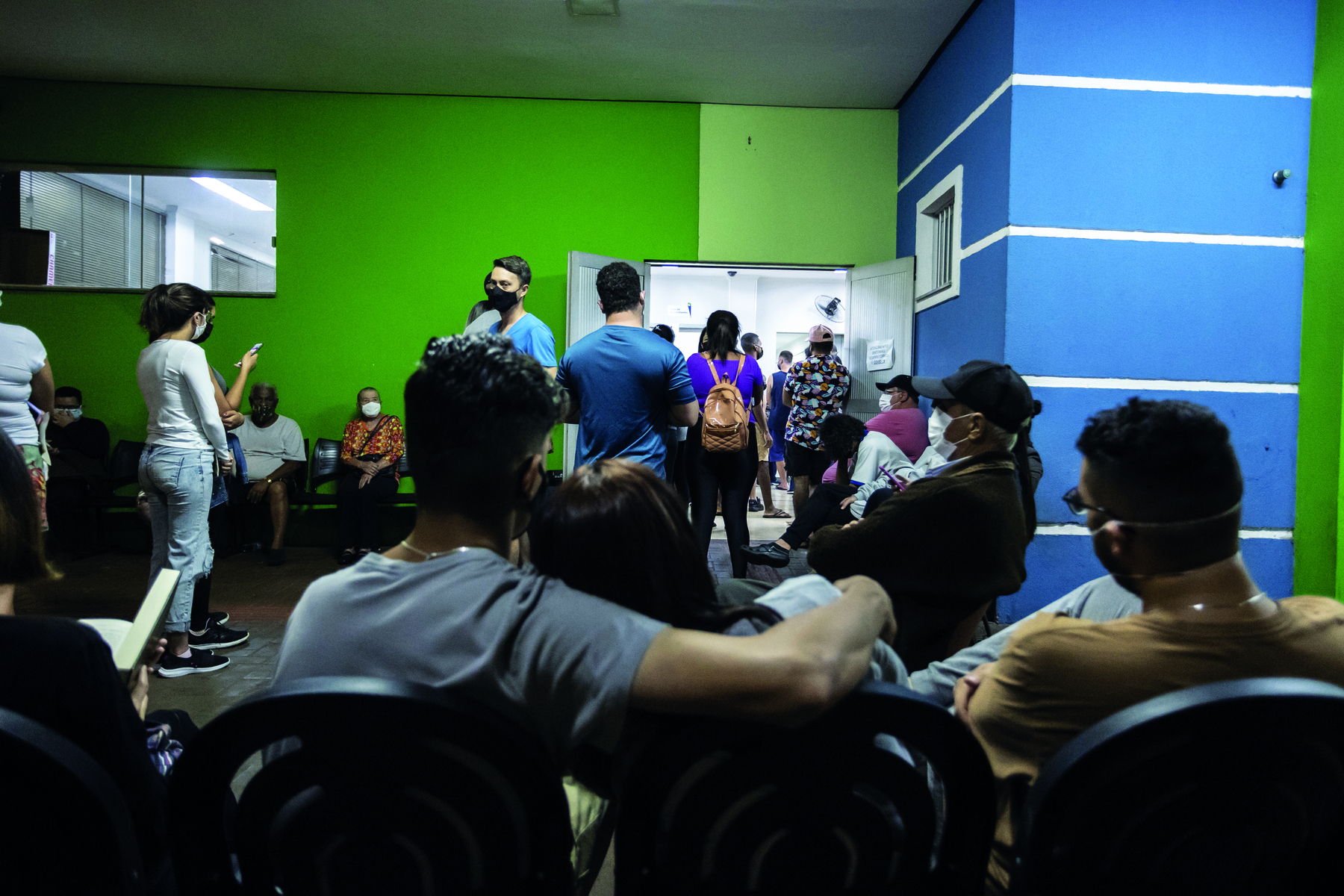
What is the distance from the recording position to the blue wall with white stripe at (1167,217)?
3812mm

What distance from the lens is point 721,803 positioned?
0.74 m

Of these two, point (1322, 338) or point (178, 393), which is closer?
point (178, 393)

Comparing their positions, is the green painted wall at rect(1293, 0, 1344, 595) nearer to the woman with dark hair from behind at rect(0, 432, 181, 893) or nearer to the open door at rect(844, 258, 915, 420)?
the open door at rect(844, 258, 915, 420)

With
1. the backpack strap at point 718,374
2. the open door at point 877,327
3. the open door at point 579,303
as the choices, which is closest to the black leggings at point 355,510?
the open door at point 579,303

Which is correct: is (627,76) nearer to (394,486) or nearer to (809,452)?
(809,452)

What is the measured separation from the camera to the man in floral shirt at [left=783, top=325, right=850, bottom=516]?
4.87 meters

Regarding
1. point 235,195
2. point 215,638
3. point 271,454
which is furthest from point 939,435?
point 235,195

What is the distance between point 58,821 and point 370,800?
0.96 ft

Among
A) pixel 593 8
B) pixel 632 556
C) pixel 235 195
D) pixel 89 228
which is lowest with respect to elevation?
pixel 632 556

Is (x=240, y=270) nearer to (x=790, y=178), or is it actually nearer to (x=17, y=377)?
A: (x=17, y=377)

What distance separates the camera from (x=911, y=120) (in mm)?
5434

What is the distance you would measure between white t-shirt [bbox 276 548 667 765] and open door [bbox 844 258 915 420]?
15.6 ft

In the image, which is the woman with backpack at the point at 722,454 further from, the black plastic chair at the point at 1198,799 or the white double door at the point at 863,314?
the black plastic chair at the point at 1198,799

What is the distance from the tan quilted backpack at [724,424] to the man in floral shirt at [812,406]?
119 cm
